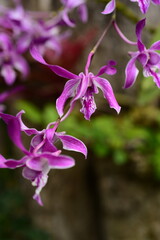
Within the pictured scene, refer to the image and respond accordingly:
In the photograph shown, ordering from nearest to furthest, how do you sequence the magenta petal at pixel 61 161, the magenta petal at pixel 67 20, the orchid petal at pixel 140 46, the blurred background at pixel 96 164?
the magenta petal at pixel 61 161, the orchid petal at pixel 140 46, the magenta petal at pixel 67 20, the blurred background at pixel 96 164

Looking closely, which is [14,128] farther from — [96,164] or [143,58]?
[96,164]

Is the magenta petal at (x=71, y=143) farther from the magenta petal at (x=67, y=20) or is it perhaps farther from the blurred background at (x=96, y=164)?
the blurred background at (x=96, y=164)

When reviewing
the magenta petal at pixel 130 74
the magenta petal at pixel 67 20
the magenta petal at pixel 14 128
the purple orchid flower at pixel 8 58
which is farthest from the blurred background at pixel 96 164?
the magenta petal at pixel 14 128

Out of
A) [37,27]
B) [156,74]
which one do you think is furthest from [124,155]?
[156,74]

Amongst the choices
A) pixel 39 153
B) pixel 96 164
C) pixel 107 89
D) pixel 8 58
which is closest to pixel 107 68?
pixel 107 89

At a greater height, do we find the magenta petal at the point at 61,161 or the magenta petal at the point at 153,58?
the magenta petal at the point at 153,58

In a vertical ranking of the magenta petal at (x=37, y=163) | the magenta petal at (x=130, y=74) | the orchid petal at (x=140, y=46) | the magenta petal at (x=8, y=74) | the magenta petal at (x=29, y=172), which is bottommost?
the magenta petal at (x=8, y=74)
